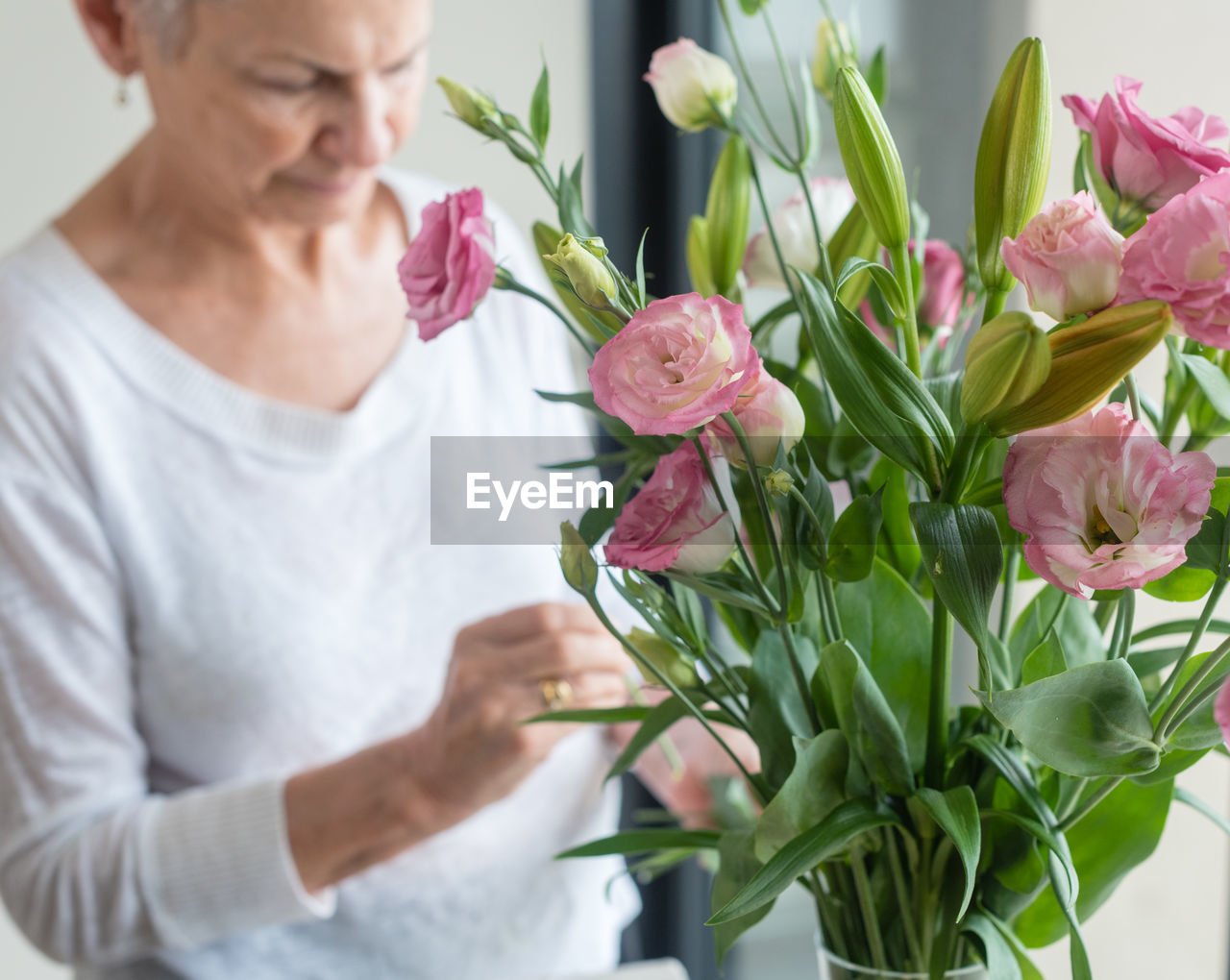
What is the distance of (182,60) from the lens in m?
0.79

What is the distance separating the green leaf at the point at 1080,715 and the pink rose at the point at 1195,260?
10cm

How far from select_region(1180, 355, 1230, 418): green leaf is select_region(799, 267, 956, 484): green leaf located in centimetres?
7

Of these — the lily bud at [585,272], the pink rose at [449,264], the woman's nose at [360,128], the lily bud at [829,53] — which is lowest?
the lily bud at [585,272]

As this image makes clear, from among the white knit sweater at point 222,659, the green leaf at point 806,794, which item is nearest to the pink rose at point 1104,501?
the green leaf at point 806,794

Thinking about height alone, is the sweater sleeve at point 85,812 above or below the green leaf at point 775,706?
below

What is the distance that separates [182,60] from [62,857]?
56cm

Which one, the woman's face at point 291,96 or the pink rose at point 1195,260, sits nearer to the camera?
the pink rose at point 1195,260

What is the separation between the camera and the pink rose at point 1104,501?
29 cm

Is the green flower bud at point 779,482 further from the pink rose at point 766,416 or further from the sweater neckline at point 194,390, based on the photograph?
the sweater neckline at point 194,390

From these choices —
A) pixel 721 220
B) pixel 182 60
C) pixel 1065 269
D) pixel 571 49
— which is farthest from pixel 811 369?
pixel 571 49

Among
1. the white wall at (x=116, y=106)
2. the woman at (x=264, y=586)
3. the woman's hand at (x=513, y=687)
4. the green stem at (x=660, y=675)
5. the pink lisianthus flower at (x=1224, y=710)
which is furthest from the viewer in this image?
the white wall at (x=116, y=106)

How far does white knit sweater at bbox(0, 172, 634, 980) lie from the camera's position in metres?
0.81

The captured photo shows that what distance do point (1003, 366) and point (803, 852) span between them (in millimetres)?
159

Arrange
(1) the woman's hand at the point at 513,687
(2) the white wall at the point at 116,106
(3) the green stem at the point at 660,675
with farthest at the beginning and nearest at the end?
(2) the white wall at the point at 116,106
(1) the woman's hand at the point at 513,687
(3) the green stem at the point at 660,675
